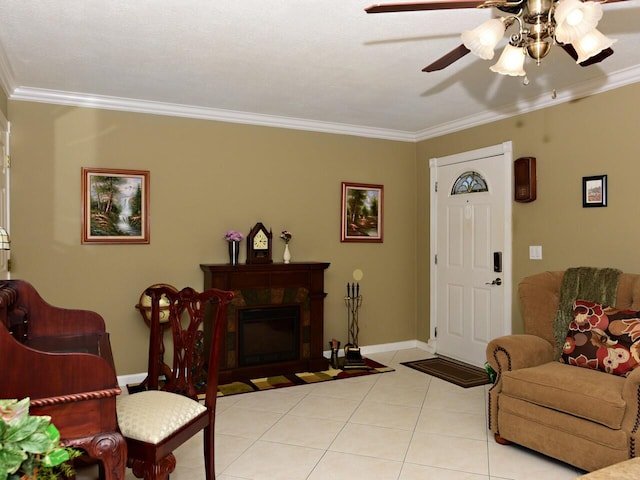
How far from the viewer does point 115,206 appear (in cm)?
436

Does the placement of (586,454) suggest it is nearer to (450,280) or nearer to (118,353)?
(450,280)

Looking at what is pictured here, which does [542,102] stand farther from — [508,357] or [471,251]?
[508,357]

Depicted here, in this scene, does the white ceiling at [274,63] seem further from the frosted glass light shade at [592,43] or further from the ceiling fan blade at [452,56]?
the frosted glass light shade at [592,43]

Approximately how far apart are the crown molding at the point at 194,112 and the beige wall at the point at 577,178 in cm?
122

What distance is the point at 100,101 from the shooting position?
427 cm

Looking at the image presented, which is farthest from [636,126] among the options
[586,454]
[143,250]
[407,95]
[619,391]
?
[143,250]

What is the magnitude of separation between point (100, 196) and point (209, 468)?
9.08 ft

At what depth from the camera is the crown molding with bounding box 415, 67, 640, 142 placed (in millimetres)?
3641

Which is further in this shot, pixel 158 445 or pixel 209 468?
pixel 209 468

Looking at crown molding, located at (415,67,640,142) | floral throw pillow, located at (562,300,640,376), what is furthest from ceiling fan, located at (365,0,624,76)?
crown molding, located at (415,67,640,142)

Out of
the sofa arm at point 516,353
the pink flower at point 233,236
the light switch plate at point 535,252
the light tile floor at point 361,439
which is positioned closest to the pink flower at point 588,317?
the sofa arm at point 516,353

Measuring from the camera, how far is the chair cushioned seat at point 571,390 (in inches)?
102

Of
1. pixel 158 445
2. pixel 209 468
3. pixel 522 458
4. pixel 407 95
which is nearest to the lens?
pixel 158 445

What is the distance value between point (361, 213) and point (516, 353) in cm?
270
